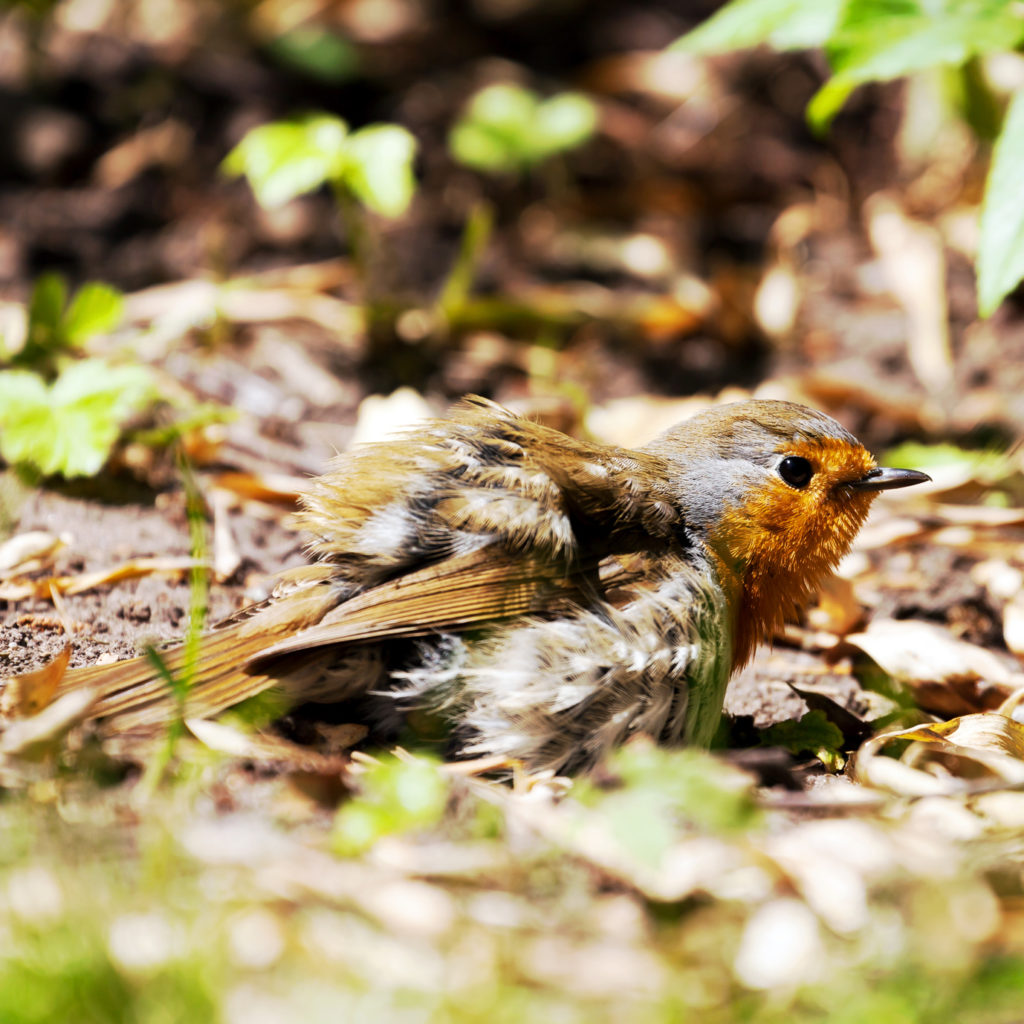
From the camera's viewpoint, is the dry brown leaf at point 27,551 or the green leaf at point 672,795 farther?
the dry brown leaf at point 27,551

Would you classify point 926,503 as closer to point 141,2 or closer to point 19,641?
point 19,641

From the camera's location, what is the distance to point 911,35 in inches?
138

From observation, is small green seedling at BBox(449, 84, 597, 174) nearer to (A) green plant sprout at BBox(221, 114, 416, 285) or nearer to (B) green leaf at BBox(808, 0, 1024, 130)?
(A) green plant sprout at BBox(221, 114, 416, 285)

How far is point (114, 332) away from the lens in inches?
185

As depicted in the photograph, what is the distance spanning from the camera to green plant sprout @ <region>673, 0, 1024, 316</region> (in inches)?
121

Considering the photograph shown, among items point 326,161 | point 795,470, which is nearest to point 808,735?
point 795,470

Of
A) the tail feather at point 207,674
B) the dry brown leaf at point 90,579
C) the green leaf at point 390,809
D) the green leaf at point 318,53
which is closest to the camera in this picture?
the green leaf at point 390,809

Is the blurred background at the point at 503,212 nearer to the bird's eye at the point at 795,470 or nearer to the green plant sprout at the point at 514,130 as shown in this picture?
the green plant sprout at the point at 514,130

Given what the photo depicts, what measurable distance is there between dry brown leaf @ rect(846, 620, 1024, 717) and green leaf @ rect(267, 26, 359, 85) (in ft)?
14.4

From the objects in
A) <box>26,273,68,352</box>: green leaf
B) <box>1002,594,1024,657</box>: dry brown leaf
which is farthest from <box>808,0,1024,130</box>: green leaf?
<box>26,273,68,352</box>: green leaf

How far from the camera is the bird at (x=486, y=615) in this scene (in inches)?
103

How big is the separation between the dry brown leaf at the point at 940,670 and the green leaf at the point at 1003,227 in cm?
96

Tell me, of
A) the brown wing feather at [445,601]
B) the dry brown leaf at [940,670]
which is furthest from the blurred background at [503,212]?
the brown wing feather at [445,601]

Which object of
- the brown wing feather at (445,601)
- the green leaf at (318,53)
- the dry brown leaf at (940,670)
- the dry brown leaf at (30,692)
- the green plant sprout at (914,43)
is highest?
the green plant sprout at (914,43)
